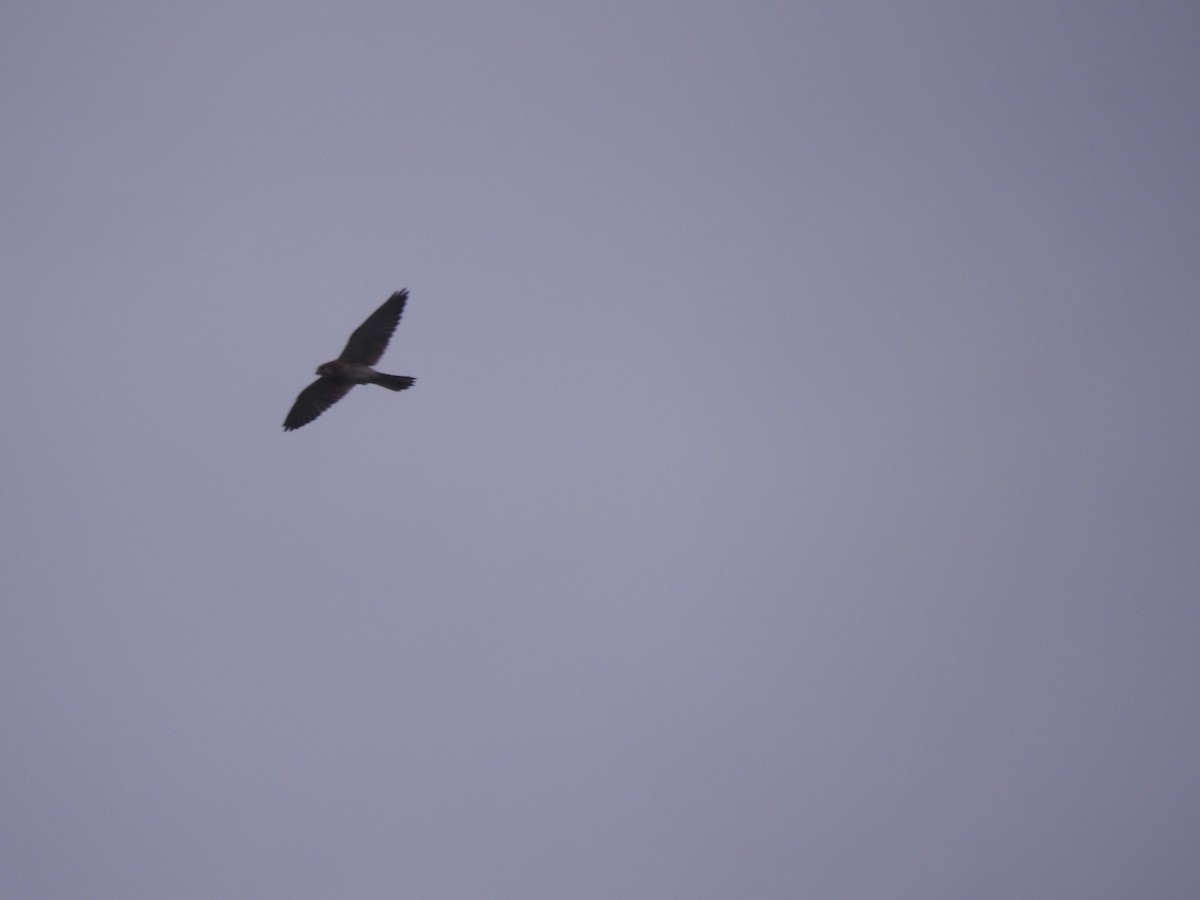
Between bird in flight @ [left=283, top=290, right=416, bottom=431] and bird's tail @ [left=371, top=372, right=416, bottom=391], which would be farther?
bird in flight @ [left=283, top=290, right=416, bottom=431]

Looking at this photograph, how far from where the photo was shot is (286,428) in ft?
44.6

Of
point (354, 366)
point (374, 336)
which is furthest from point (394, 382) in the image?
point (374, 336)

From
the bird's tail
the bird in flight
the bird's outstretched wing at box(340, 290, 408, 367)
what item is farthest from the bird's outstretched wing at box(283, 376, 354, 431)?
the bird's tail

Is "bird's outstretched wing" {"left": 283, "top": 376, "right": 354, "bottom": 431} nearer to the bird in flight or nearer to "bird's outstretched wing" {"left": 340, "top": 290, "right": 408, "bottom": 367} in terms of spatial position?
the bird in flight

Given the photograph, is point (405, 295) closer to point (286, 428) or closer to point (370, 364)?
point (370, 364)

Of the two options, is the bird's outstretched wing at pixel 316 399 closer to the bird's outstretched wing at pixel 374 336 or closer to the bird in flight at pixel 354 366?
the bird in flight at pixel 354 366

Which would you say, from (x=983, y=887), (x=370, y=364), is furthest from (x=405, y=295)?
(x=983, y=887)

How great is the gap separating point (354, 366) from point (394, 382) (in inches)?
40.3

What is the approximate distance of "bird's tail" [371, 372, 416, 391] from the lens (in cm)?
1245

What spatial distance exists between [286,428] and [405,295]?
3073 mm

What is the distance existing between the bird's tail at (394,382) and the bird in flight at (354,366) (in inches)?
1.2

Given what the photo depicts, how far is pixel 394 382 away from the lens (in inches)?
496

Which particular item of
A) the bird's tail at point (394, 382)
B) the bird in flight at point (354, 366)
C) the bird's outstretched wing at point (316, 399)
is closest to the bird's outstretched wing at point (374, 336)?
the bird in flight at point (354, 366)

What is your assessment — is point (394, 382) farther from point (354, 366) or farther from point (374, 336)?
point (374, 336)
